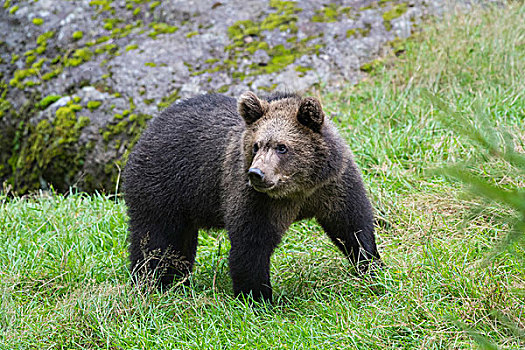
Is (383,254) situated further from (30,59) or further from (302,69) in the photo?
(30,59)

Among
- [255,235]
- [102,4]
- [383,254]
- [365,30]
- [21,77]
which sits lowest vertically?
[383,254]

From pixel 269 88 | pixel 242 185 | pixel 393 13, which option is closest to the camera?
pixel 242 185

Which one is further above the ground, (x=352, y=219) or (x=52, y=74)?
(x=52, y=74)

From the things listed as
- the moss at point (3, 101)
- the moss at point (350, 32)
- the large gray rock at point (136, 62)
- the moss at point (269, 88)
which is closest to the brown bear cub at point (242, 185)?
the moss at point (269, 88)

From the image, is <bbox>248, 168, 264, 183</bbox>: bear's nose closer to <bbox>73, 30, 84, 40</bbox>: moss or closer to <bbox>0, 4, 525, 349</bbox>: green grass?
<bbox>0, 4, 525, 349</bbox>: green grass

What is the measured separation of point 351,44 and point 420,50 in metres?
0.93

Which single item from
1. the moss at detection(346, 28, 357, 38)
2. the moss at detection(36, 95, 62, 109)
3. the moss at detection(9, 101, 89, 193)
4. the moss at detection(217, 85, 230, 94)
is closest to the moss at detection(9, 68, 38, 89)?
the moss at detection(36, 95, 62, 109)

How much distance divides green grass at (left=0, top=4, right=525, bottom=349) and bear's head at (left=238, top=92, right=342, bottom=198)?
32.7 inches

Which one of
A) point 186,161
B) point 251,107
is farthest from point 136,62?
point 251,107

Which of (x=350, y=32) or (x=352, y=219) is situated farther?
(x=350, y=32)

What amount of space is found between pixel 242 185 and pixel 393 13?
4649mm

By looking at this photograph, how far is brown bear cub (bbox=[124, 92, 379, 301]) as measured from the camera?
167 inches

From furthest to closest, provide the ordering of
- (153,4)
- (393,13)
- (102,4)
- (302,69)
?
(102,4)
(153,4)
(393,13)
(302,69)

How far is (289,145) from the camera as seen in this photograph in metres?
4.17
